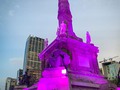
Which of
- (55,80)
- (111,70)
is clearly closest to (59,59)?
(55,80)

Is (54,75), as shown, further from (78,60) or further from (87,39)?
(87,39)

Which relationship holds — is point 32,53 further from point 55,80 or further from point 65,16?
point 55,80

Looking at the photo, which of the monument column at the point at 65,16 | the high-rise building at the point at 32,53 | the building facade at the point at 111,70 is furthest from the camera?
the high-rise building at the point at 32,53

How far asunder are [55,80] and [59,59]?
3.65 metres

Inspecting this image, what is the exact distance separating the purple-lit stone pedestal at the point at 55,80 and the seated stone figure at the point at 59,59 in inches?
71.6

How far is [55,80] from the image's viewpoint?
1470cm

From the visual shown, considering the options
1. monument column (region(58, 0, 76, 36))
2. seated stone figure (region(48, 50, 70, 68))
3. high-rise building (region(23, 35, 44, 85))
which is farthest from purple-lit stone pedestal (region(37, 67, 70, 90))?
high-rise building (region(23, 35, 44, 85))

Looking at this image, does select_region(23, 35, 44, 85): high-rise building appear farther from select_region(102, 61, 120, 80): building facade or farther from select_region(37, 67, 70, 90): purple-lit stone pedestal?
select_region(37, 67, 70, 90): purple-lit stone pedestal

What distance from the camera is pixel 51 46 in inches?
821

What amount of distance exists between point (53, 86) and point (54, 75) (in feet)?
5.43

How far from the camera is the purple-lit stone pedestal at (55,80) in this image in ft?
46.3

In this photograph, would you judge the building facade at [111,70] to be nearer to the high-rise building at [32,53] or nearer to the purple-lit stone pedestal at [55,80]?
the purple-lit stone pedestal at [55,80]

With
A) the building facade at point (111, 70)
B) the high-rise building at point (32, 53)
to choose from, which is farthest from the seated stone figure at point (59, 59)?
the high-rise building at point (32, 53)

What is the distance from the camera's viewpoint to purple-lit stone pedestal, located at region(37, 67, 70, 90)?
14125mm
